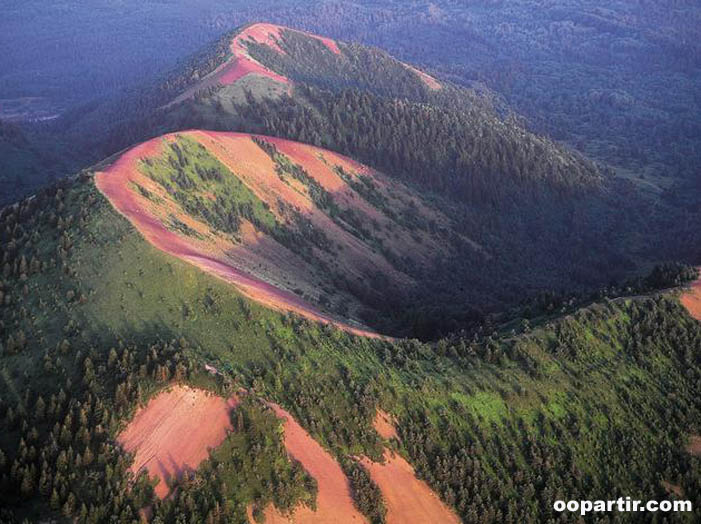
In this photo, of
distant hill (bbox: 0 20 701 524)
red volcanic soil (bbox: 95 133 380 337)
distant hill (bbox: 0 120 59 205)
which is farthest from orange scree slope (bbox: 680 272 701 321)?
distant hill (bbox: 0 120 59 205)

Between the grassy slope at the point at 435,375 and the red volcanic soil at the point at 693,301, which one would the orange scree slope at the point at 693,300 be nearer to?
the red volcanic soil at the point at 693,301

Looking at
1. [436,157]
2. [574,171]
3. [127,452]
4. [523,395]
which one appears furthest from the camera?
[574,171]

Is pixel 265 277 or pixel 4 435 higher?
pixel 4 435

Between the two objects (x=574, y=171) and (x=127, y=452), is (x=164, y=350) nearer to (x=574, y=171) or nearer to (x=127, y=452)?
(x=127, y=452)

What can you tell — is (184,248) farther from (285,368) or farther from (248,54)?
(248,54)

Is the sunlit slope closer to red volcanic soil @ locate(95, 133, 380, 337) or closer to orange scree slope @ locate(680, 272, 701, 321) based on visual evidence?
red volcanic soil @ locate(95, 133, 380, 337)

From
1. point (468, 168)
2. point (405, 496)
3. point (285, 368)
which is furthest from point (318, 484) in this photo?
point (468, 168)

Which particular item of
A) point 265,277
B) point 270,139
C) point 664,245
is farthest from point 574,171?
point 265,277
